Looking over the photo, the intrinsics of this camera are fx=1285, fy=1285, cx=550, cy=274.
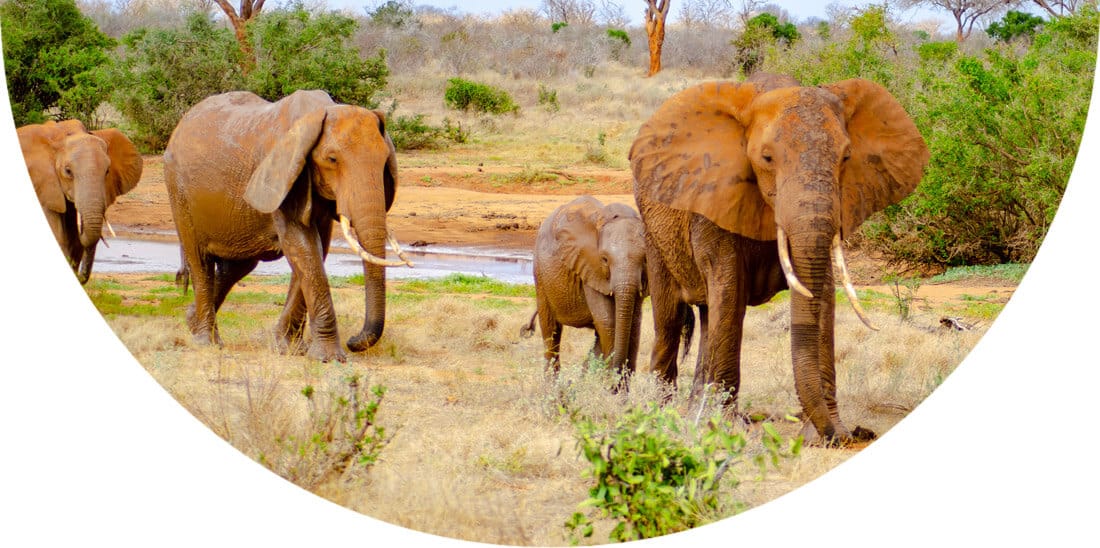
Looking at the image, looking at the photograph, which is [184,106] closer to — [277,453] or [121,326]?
[121,326]

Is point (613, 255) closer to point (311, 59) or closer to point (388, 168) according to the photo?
point (388, 168)

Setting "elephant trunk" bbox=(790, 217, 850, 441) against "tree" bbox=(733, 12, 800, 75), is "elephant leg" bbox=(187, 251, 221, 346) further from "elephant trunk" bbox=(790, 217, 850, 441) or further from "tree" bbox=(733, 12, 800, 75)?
"tree" bbox=(733, 12, 800, 75)

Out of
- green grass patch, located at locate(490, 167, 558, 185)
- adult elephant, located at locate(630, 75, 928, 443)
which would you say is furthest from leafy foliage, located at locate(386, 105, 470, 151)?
adult elephant, located at locate(630, 75, 928, 443)

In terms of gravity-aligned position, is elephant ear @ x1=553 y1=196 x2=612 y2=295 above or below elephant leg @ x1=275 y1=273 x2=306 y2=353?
above

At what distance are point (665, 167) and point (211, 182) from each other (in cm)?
335

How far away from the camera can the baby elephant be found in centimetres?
643

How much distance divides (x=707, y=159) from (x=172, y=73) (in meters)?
11.0

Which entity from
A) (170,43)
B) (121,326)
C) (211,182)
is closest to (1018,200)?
(211,182)

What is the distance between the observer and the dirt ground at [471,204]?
14.0 metres

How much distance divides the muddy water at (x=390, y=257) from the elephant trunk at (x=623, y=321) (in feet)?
19.1

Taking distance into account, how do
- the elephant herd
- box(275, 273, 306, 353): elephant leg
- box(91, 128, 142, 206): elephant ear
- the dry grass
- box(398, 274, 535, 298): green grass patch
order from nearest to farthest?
the dry grass → the elephant herd → box(275, 273, 306, 353): elephant leg → box(91, 128, 142, 206): elephant ear → box(398, 274, 535, 298): green grass patch

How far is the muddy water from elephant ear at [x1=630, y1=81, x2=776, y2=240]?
22.7 feet

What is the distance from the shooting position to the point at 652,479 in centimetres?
383

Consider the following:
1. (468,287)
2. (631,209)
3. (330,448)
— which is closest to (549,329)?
(631,209)
